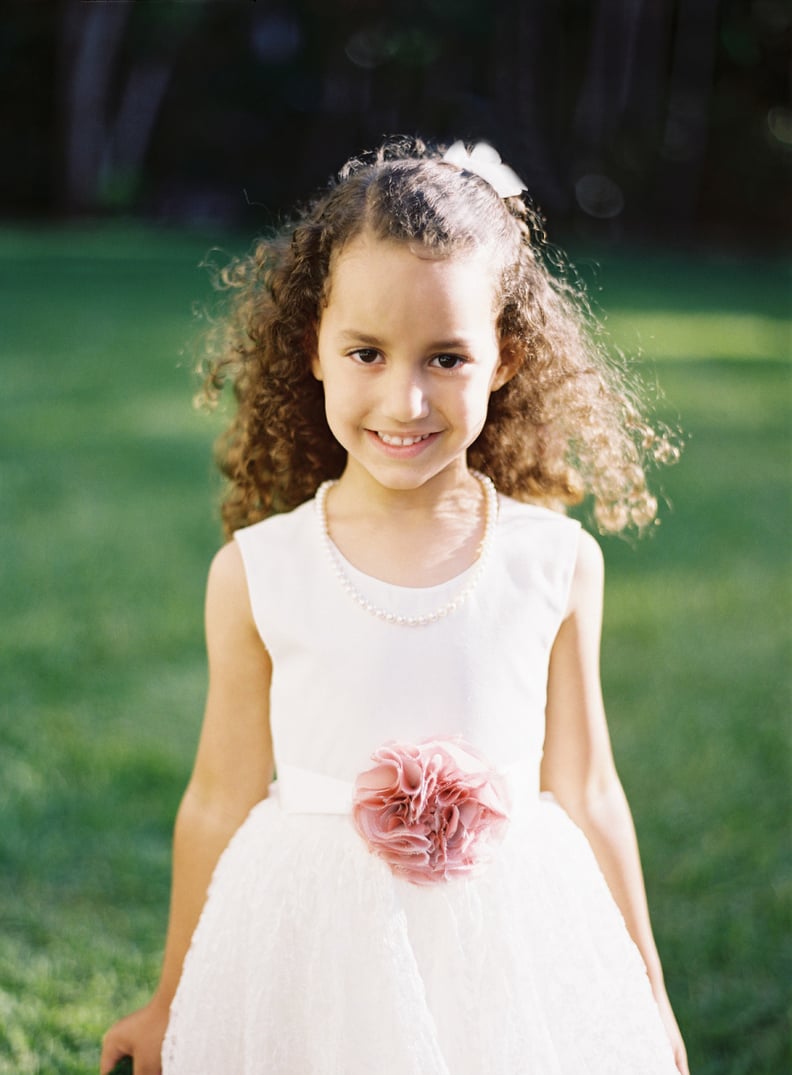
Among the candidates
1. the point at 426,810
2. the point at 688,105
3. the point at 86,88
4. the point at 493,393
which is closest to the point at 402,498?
the point at 493,393

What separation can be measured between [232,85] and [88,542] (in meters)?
13.2

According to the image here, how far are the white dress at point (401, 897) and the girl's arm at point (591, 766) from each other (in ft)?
0.16

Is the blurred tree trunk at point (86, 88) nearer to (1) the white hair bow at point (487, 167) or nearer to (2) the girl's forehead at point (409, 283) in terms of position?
(1) the white hair bow at point (487, 167)

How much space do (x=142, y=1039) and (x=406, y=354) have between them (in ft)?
3.50

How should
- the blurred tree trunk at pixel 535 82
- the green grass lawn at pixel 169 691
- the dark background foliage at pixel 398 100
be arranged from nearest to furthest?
the green grass lawn at pixel 169 691
the blurred tree trunk at pixel 535 82
the dark background foliage at pixel 398 100

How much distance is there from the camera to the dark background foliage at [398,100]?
14438 millimetres

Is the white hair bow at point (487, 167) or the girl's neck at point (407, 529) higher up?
the white hair bow at point (487, 167)

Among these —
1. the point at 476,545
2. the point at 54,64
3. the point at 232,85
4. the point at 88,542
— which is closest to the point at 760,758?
the point at 476,545

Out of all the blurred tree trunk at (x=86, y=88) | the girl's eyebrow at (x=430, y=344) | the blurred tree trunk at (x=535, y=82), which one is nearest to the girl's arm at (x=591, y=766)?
the girl's eyebrow at (x=430, y=344)

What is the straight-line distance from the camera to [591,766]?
5.81 feet

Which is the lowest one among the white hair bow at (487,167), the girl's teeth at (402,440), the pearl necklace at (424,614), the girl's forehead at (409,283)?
the pearl necklace at (424,614)

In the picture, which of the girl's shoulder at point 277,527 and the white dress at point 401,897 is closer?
the white dress at point 401,897

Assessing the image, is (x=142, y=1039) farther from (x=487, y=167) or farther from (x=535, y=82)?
(x=535, y=82)

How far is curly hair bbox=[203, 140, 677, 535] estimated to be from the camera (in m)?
1.65
